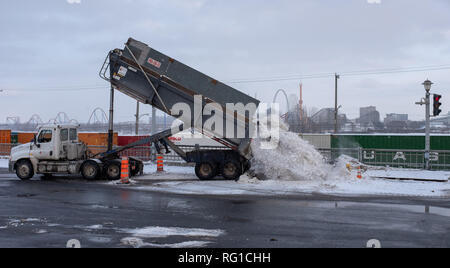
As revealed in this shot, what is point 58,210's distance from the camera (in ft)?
34.7

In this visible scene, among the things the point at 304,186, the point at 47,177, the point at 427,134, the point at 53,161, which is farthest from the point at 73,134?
the point at 427,134

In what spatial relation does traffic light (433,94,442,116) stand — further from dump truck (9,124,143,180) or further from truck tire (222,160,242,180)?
dump truck (9,124,143,180)

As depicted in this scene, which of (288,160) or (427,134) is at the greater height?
(427,134)

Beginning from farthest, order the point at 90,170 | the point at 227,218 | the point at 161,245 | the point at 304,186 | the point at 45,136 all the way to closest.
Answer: the point at 45,136 < the point at 90,170 < the point at 304,186 < the point at 227,218 < the point at 161,245

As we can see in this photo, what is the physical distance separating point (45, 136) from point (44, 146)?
0.44 metres

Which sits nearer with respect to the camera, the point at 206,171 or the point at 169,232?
the point at 169,232

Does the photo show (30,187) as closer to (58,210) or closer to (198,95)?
(58,210)

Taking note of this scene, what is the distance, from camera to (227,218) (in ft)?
31.7

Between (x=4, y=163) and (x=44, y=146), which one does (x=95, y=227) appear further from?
(x=4, y=163)

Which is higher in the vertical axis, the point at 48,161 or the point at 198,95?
the point at 198,95

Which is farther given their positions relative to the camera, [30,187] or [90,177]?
[90,177]

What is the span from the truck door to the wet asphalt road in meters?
3.25

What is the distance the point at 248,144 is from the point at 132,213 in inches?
267
